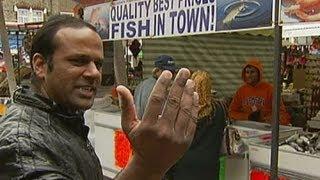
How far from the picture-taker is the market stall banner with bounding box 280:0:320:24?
3.22m

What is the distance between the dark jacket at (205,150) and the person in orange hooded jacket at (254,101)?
1932 mm

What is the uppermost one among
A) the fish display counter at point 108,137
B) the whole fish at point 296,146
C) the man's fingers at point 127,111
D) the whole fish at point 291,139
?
the man's fingers at point 127,111

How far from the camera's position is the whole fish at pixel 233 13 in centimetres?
372

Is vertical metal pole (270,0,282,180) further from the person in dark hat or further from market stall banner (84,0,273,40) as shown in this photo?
the person in dark hat

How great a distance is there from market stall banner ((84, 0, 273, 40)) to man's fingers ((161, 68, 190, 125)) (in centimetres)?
259

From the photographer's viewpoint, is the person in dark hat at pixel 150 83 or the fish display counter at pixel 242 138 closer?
the fish display counter at pixel 242 138

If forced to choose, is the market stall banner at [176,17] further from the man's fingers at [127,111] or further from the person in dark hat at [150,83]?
the man's fingers at [127,111]

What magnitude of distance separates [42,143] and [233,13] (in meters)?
2.68

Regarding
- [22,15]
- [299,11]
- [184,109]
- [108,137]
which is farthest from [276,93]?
[22,15]

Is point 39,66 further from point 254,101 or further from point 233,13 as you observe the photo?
point 254,101

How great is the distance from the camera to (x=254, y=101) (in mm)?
6465

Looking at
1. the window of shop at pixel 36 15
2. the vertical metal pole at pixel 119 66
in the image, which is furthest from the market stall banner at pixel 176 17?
the window of shop at pixel 36 15

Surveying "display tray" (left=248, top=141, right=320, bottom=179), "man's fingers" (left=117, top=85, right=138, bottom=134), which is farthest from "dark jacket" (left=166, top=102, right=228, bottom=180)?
"man's fingers" (left=117, top=85, right=138, bottom=134)

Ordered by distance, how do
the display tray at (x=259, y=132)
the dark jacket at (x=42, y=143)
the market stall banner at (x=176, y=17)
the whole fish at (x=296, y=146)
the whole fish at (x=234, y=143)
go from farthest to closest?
the display tray at (x=259, y=132), the whole fish at (x=234, y=143), the whole fish at (x=296, y=146), the market stall banner at (x=176, y=17), the dark jacket at (x=42, y=143)
